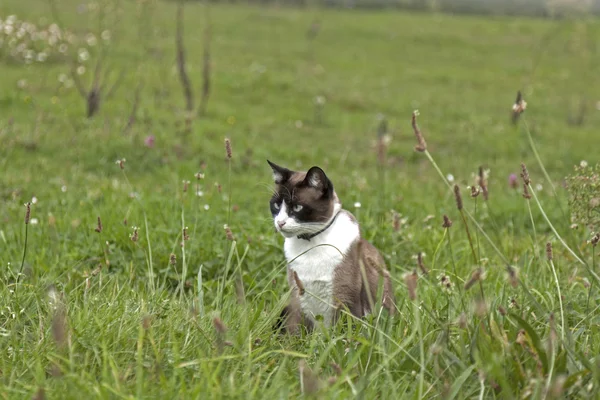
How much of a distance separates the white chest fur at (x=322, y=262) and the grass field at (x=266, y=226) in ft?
0.76

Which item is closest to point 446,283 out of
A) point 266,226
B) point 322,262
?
point 322,262

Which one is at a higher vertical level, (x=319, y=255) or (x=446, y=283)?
(x=446, y=283)

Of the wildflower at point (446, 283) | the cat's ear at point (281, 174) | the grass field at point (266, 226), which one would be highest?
the cat's ear at point (281, 174)

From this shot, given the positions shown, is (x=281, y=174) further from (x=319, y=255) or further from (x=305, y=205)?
(x=319, y=255)

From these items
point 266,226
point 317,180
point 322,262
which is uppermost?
point 317,180

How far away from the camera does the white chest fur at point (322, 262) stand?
13.1ft

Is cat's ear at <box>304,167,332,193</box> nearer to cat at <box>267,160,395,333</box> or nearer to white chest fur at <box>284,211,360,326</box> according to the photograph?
cat at <box>267,160,395,333</box>

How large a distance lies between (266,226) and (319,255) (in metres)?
1.62

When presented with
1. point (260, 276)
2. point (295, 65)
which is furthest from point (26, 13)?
point (260, 276)

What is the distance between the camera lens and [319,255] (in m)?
4.02

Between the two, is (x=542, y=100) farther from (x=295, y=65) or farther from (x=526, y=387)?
(x=526, y=387)

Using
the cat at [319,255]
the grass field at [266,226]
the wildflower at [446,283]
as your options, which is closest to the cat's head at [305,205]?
the cat at [319,255]

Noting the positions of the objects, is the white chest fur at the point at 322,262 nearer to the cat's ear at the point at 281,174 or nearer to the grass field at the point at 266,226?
the grass field at the point at 266,226

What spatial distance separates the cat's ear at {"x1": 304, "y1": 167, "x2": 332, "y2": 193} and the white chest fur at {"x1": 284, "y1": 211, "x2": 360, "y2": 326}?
22cm
